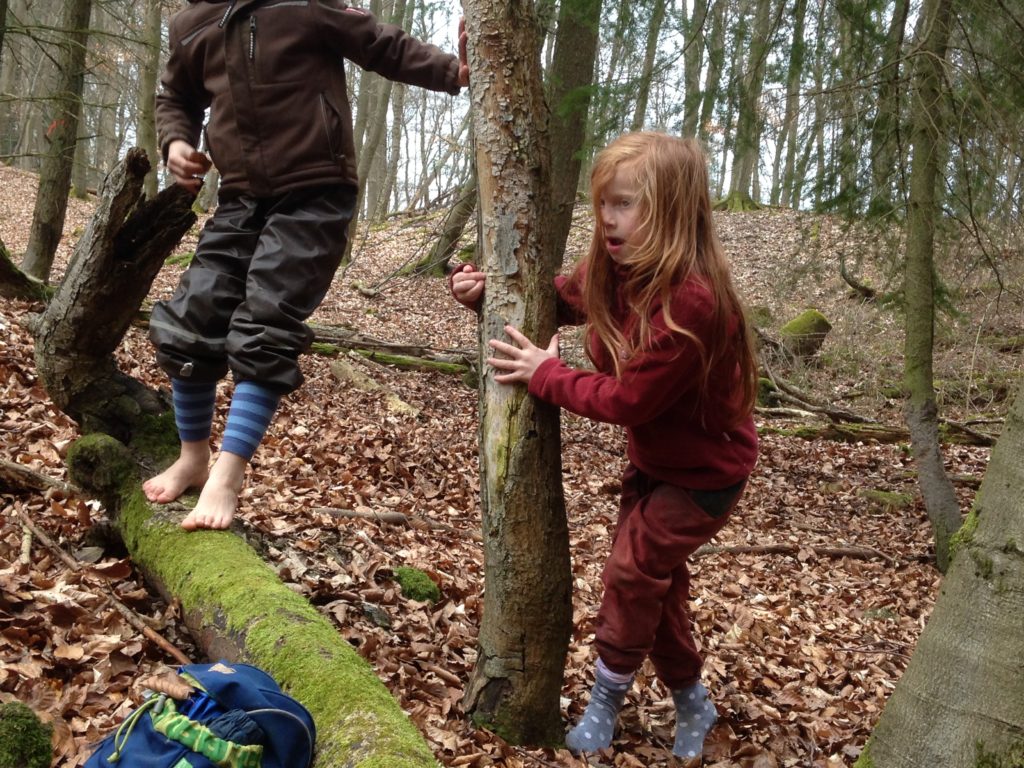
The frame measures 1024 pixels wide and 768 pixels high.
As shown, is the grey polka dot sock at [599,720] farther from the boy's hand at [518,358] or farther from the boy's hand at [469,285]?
the boy's hand at [469,285]

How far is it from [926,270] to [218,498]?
5.48 metres

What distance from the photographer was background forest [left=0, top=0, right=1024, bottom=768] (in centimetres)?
267

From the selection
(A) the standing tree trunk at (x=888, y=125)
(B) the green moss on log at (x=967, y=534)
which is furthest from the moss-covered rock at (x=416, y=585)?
(A) the standing tree trunk at (x=888, y=125)

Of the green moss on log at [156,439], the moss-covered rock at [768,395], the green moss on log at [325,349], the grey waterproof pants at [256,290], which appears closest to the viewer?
the grey waterproof pants at [256,290]

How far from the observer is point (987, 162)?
216 inches

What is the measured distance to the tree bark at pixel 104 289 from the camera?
3168 mm

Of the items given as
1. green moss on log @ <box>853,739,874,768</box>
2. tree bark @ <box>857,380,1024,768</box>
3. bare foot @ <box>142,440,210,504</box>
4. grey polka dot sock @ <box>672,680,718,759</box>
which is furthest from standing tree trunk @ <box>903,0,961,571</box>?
bare foot @ <box>142,440,210,504</box>

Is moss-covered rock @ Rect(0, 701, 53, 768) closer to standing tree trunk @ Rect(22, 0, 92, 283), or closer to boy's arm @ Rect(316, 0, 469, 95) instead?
boy's arm @ Rect(316, 0, 469, 95)

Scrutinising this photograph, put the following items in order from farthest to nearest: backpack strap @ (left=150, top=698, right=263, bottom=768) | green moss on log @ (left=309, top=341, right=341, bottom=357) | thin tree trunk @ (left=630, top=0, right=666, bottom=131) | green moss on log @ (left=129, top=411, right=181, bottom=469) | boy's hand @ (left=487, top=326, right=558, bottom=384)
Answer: green moss on log @ (left=309, top=341, right=341, bottom=357), thin tree trunk @ (left=630, top=0, right=666, bottom=131), green moss on log @ (left=129, top=411, right=181, bottom=469), boy's hand @ (left=487, top=326, right=558, bottom=384), backpack strap @ (left=150, top=698, right=263, bottom=768)

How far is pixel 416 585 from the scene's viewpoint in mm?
3781

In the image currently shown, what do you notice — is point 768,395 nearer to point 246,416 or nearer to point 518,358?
point 518,358

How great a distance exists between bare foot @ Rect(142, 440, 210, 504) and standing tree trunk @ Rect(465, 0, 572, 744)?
4.21ft

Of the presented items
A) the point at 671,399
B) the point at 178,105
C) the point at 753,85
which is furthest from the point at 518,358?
the point at 753,85

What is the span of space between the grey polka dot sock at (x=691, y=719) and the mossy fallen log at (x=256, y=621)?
1.42 metres
